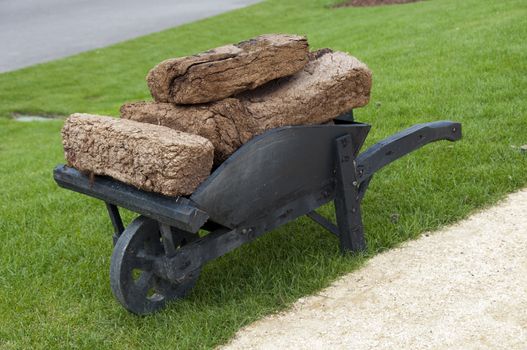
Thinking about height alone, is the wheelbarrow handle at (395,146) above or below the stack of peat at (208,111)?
below

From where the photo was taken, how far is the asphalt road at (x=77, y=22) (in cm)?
1641

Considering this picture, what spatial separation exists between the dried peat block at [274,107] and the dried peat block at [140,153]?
0.17 metres

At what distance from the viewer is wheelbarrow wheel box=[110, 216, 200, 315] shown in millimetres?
3717

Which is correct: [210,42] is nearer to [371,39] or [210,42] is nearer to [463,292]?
[371,39]

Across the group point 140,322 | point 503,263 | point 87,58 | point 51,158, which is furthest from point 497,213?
point 87,58

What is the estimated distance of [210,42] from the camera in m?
17.2

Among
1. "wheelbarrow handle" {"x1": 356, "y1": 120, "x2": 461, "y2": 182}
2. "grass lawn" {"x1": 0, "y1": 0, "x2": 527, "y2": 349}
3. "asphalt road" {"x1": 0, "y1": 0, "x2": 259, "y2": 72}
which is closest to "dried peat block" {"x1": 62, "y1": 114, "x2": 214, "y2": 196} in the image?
"grass lawn" {"x1": 0, "y1": 0, "x2": 527, "y2": 349}

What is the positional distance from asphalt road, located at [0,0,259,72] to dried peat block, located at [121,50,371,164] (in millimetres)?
12229

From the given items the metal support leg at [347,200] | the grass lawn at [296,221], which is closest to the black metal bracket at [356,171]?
the metal support leg at [347,200]

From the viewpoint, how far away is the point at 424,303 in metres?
3.83

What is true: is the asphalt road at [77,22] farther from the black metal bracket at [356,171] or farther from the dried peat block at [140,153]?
the black metal bracket at [356,171]

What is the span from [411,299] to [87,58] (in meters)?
13.5

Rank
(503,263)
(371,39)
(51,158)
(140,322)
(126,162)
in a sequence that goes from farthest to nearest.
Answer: (371,39) → (51,158) → (503,263) → (140,322) → (126,162)

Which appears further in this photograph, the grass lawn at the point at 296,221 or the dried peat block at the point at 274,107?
the grass lawn at the point at 296,221
